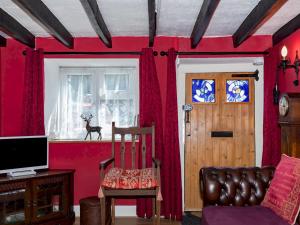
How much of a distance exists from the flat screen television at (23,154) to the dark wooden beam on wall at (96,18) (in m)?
1.38

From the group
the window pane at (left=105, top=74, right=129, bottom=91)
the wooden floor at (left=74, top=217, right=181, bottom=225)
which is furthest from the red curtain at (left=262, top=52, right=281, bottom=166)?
the window pane at (left=105, top=74, right=129, bottom=91)

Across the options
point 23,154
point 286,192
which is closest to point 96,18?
point 23,154

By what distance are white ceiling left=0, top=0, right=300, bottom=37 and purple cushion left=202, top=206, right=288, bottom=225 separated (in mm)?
1809

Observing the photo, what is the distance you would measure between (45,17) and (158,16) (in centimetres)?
113

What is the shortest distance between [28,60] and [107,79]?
1.02m

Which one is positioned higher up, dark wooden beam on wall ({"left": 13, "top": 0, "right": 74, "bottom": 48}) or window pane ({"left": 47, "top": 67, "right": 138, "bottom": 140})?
dark wooden beam on wall ({"left": 13, "top": 0, "right": 74, "bottom": 48})

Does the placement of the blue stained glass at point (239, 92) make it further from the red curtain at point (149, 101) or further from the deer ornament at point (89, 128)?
the deer ornament at point (89, 128)

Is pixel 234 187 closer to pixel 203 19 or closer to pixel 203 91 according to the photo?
pixel 203 19

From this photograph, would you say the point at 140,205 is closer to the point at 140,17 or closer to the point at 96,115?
the point at 96,115

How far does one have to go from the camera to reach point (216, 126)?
171 inches

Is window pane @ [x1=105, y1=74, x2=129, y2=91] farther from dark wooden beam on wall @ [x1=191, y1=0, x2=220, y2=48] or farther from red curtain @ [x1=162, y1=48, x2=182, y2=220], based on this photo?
A: dark wooden beam on wall @ [x1=191, y1=0, x2=220, y2=48]

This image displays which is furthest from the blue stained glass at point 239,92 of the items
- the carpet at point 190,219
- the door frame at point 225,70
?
the carpet at point 190,219

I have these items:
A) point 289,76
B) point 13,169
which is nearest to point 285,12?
point 289,76

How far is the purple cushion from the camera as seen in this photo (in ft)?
7.47
